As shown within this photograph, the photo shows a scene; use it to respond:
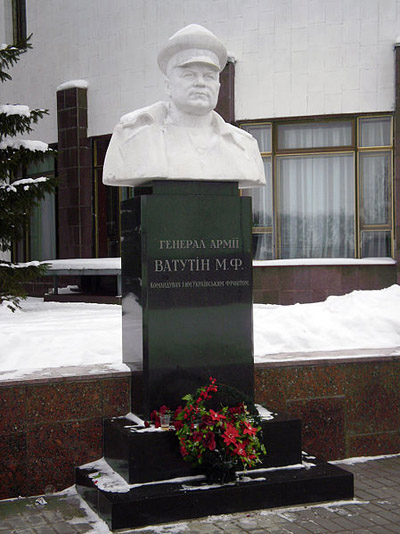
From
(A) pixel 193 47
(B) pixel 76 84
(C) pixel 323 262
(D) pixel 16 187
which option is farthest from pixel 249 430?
(B) pixel 76 84

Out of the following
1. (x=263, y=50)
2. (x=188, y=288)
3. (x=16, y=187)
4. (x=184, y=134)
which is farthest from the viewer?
(x=263, y=50)

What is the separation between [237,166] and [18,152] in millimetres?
7076

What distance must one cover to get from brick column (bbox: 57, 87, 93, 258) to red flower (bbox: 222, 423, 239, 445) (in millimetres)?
10886

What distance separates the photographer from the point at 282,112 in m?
13.9

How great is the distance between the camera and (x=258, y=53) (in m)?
13.8

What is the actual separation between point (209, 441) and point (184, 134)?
7.59 ft

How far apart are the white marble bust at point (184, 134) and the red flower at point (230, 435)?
184cm

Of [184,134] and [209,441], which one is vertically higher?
[184,134]

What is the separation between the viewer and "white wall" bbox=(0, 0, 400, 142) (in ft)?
44.0

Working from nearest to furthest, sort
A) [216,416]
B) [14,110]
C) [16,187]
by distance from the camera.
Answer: [216,416] → [14,110] → [16,187]

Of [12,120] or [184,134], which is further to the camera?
[12,120]

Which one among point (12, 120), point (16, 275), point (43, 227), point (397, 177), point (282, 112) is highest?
point (282, 112)

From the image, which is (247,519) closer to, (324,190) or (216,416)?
(216,416)

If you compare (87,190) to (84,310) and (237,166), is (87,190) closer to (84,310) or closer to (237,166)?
(84,310)
